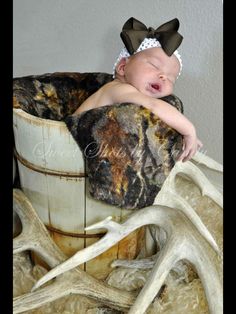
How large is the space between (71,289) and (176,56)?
562 millimetres

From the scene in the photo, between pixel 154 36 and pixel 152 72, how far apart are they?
0.10 m

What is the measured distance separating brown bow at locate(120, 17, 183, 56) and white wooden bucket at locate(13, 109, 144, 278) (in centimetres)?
30

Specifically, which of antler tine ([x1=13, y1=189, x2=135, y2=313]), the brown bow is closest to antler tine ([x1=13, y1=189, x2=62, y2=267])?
antler tine ([x1=13, y1=189, x2=135, y2=313])

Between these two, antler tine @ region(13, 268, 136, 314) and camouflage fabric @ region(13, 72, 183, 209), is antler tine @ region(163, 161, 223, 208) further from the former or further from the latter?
antler tine @ region(13, 268, 136, 314)

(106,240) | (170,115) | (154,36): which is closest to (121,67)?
(154,36)

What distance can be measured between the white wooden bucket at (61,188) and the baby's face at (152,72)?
23 cm

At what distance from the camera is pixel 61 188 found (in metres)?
1.02

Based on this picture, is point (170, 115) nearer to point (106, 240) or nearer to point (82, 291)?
point (106, 240)

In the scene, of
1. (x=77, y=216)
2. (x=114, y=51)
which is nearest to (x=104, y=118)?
(x=77, y=216)

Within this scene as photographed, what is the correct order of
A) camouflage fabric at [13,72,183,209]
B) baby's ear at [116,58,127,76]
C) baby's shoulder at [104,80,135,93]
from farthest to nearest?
baby's ear at [116,58,127,76]
baby's shoulder at [104,80,135,93]
camouflage fabric at [13,72,183,209]

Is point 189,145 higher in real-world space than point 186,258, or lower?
higher

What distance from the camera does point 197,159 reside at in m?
1.30

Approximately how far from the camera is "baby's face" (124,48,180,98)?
109 centimetres

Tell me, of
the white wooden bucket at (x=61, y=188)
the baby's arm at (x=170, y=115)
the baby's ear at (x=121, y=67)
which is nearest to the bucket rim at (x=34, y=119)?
the white wooden bucket at (x=61, y=188)
